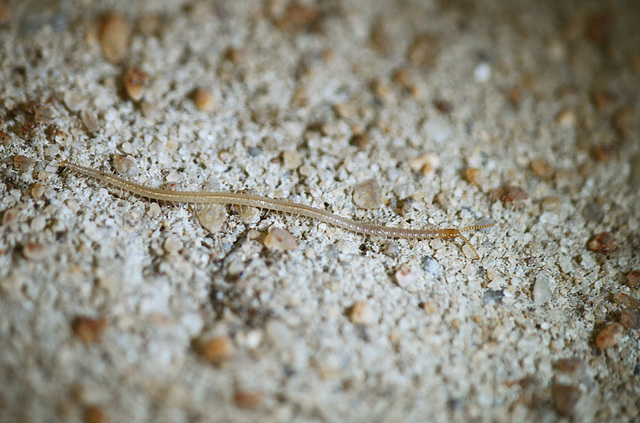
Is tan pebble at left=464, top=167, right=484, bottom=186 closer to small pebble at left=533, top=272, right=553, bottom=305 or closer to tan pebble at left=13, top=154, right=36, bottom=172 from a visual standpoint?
small pebble at left=533, top=272, right=553, bottom=305

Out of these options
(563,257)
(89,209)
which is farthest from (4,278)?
(563,257)

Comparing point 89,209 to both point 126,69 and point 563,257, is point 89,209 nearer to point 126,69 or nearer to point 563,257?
point 126,69

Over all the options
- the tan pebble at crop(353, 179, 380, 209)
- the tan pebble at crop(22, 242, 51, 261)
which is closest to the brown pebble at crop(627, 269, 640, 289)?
the tan pebble at crop(353, 179, 380, 209)

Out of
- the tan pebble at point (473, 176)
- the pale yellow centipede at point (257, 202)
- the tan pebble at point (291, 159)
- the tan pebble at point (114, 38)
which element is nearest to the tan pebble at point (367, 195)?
the pale yellow centipede at point (257, 202)

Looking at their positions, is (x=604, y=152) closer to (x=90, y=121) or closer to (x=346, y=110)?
(x=346, y=110)

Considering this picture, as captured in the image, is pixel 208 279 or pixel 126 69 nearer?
pixel 208 279

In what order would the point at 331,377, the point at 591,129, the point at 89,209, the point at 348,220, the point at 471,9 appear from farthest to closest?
the point at 471,9, the point at 591,129, the point at 348,220, the point at 89,209, the point at 331,377
